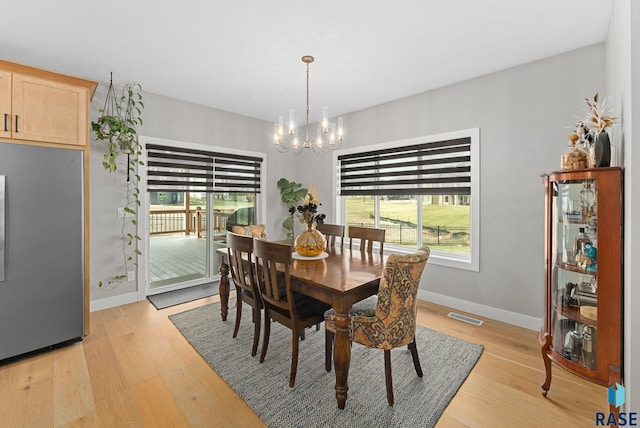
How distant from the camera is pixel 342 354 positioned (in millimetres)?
1796

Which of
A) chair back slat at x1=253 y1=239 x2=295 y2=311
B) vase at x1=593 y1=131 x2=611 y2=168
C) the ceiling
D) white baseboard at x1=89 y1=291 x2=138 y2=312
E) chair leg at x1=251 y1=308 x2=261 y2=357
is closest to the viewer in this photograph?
vase at x1=593 y1=131 x2=611 y2=168

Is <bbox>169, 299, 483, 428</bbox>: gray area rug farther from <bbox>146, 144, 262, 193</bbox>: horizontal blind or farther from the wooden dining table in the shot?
<bbox>146, 144, 262, 193</bbox>: horizontal blind

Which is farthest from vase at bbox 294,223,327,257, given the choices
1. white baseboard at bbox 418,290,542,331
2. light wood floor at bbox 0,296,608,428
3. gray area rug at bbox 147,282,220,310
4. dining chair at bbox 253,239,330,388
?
gray area rug at bbox 147,282,220,310

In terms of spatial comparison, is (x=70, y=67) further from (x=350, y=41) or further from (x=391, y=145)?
(x=391, y=145)

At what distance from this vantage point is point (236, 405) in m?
1.87

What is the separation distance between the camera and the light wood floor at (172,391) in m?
1.75

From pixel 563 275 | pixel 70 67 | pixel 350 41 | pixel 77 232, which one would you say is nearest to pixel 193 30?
pixel 350 41

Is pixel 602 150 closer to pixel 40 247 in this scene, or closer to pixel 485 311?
pixel 485 311

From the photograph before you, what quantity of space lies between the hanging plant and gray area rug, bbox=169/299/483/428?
1.39 meters

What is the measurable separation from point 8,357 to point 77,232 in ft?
3.47

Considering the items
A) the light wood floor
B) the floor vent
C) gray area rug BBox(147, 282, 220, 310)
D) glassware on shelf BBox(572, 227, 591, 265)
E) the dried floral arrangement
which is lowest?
the light wood floor

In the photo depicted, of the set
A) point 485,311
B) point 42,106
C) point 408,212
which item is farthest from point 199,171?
point 485,311

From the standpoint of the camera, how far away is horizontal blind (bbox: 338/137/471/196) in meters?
3.38

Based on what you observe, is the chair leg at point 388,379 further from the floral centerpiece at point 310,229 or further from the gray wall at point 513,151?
the gray wall at point 513,151
